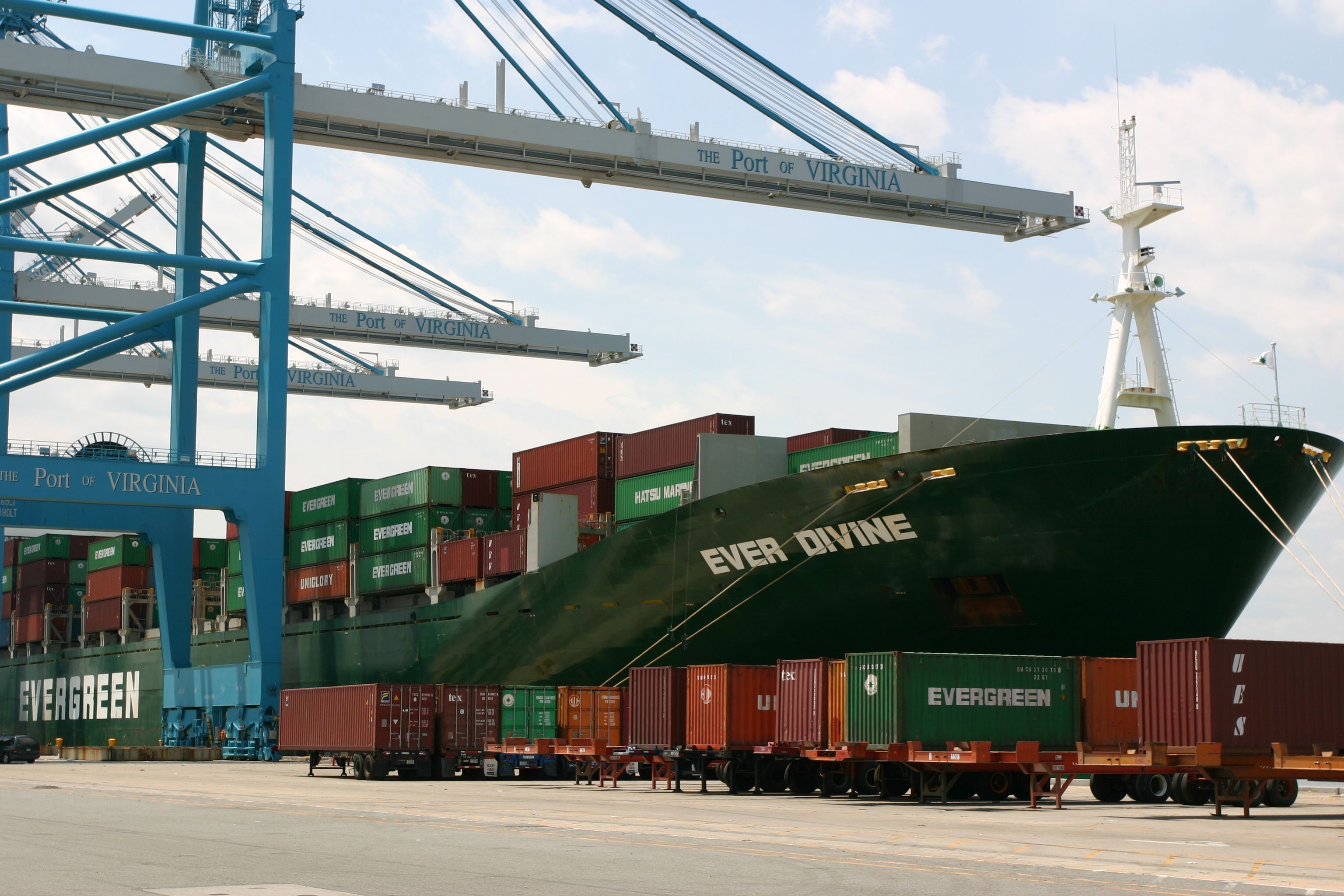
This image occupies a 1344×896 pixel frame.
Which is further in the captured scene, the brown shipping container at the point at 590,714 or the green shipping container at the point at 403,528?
the green shipping container at the point at 403,528

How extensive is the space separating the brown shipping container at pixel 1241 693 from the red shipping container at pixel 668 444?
11.9 m

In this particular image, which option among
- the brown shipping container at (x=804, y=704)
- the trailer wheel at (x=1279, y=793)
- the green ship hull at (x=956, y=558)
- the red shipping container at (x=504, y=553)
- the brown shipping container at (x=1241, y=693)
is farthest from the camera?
the red shipping container at (x=504, y=553)

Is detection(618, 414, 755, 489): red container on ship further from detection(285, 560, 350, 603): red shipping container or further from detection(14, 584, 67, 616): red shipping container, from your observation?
detection(14, 584, 67, 616): red shipping container

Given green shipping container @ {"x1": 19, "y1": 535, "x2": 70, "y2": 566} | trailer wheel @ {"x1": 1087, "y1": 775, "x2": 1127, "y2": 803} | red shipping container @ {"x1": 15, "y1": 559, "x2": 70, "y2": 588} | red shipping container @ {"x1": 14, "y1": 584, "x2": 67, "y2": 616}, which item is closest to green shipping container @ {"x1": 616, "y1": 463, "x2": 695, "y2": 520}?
trailer wheel @ {"x1": 1087, "y1": 775, "x2": 1127, "y2": 803}

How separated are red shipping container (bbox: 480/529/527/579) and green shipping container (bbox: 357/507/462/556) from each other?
238 centimetres

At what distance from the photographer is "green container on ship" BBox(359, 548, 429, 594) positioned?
3569cm

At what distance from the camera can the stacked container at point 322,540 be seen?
127ft

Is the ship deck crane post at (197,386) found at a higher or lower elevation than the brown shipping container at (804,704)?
higher

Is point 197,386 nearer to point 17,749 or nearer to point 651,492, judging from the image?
point 17,749

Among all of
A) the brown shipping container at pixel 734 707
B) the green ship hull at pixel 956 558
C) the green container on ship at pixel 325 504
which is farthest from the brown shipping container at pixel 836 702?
the green container on ship at pixel 325 504

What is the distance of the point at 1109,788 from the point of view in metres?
21.3

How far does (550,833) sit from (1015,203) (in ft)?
80.1

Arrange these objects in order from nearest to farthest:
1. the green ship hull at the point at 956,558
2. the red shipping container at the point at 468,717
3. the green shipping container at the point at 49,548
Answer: the green ship hull at the point at 956,558, the red shipping container at the point at 468,717, the green shipping container at the point at 49,548

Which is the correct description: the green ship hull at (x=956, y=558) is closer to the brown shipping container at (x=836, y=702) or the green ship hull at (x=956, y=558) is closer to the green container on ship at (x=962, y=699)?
the green container on ship at (x=962, y=699)
